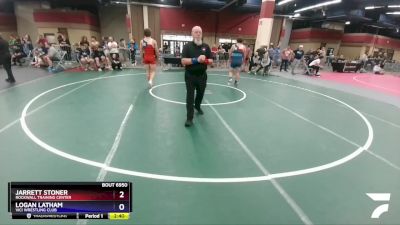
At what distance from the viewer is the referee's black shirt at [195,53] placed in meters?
4.75

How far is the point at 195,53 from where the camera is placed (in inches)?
188

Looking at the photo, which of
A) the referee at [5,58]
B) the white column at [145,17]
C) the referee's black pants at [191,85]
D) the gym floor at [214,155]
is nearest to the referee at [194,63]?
the referee's black pants at [191,85]

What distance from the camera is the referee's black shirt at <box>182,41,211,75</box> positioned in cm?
475

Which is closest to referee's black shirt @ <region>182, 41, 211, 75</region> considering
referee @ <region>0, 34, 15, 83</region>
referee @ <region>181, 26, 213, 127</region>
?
referee @ <region>181, 26, 213, 127</region>

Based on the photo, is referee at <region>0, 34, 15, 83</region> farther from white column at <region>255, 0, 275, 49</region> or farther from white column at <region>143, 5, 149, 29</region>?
white column at <region>143, 5, 149, 29</region>

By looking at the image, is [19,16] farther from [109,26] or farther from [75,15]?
[109,26]

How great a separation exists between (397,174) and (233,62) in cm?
710

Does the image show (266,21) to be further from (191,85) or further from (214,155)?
Result: (214,155)

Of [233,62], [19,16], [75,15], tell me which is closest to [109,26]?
[75,15]
